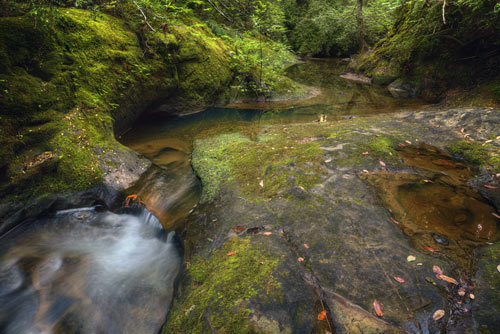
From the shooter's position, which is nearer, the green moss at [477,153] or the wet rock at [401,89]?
the green moss at [477,153]

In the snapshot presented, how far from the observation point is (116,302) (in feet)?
9.14

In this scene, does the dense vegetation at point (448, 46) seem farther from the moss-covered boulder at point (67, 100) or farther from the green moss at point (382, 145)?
the moss-covered boulder at point (67, 100)

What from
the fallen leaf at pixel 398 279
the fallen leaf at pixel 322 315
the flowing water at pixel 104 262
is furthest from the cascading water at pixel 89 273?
the fallen leaf at pixel 398 279

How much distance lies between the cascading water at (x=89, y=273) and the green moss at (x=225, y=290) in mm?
584

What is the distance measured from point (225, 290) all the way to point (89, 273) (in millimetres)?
2280

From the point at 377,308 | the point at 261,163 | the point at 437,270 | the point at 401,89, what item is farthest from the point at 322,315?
the point at 401,89

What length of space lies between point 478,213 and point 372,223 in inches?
54.5

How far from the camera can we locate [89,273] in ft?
10.3

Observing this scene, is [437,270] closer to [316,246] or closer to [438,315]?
[438,315]

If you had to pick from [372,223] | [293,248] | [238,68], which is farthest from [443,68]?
[293,248]

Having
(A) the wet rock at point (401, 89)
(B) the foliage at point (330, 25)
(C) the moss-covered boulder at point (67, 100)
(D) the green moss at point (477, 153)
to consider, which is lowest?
(A) the wet rock at point (401, 89)

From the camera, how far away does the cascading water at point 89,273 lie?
257 centimetres

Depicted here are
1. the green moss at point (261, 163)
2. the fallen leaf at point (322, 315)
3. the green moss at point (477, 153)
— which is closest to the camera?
the fallen leaf at point (322, 315)

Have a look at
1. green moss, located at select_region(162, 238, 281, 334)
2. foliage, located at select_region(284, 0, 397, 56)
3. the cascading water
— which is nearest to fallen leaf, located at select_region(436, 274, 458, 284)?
green moss, located at select_region(162, 238, 281, 334)
